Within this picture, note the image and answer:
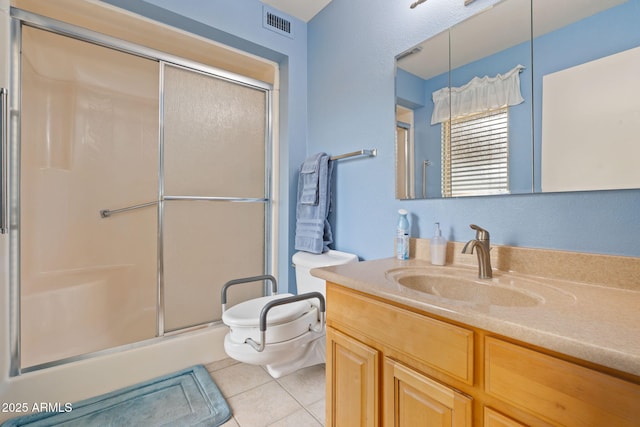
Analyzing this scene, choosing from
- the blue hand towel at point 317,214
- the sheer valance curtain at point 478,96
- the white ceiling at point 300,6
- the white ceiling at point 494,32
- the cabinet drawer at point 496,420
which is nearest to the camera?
the cabinet drawer at point 496,420

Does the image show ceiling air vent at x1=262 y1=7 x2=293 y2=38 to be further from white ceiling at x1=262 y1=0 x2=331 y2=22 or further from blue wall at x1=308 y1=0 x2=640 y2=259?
blue wall at x1=308 y1=0 x2=640 y2=259

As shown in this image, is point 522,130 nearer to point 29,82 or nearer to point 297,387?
point 297,387

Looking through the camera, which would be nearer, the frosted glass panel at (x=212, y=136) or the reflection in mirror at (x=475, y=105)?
the reflection in mirror at (x=475, y=105)

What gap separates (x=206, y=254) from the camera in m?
2.03

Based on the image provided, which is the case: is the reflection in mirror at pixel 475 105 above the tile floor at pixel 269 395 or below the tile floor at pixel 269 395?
above

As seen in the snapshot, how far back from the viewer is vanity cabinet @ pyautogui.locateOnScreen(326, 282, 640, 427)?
18.4 inches

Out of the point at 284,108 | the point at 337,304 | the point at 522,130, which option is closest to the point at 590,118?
the point at 522,130

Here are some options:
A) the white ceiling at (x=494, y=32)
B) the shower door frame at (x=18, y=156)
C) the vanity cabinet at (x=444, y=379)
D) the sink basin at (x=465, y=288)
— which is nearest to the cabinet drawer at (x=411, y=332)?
the vanity cabinet at (x=444, y=379)

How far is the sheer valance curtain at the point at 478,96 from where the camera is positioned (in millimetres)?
985

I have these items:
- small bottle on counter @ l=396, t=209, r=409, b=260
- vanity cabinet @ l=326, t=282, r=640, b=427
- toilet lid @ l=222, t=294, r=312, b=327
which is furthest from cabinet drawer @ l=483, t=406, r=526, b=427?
toilet lid @ l=222, t=294, r=312, b=327

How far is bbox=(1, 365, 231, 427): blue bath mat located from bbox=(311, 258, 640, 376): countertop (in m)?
1.05

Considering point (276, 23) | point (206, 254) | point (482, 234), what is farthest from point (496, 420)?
point (276, 23)

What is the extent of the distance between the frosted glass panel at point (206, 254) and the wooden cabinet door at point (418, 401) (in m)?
1.56

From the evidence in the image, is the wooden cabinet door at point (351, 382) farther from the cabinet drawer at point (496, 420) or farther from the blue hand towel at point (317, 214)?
the blue hand towel at point (317, 214)
